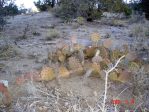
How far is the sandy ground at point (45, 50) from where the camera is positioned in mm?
5172

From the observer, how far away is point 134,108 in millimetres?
4645

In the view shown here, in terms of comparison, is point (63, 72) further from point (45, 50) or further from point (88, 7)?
point (88, 7)

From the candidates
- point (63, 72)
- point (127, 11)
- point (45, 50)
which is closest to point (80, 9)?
point (127, 11)

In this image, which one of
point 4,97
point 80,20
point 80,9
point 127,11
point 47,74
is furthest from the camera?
point 127,11

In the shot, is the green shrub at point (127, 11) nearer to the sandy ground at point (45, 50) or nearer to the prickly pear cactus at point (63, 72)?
the sandy ground at point (45, 50)

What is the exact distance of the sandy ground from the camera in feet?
17.0

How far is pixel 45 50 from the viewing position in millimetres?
7203

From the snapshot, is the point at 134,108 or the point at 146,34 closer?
the point at 134,108

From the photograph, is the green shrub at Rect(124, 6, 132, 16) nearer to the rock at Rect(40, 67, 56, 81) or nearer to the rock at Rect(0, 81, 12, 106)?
the rock at Rect(40, 67, 56, 81)

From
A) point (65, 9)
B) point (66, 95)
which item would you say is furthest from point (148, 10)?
point (66, 95)

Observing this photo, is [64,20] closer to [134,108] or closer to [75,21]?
[75,21]

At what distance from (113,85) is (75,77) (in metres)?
0.55

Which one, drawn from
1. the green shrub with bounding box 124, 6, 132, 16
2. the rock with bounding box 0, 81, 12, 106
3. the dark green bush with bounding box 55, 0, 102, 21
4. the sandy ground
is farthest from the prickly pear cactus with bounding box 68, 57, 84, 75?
the green shrub with bounding box 124, 6, 132, 16

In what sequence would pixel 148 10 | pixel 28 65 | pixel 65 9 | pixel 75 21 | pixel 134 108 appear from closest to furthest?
pixel 134 108, pixel 28 65, pixel 75 21, pixel 65 9, pixel 148 10
